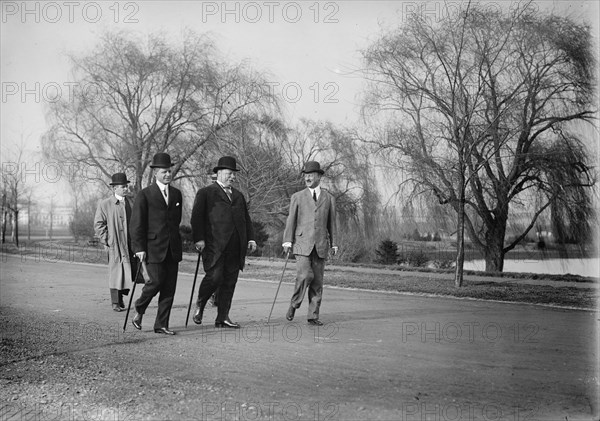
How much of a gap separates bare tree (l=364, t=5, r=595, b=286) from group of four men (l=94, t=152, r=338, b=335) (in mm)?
4200

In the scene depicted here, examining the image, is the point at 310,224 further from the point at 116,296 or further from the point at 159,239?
the point at 116,296

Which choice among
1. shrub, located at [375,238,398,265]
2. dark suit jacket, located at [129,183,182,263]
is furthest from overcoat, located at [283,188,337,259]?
shrub, located at [375,238,398,265]

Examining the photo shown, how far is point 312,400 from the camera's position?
161 inches

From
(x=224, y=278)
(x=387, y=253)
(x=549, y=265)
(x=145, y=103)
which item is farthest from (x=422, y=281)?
(x=145, y=103)

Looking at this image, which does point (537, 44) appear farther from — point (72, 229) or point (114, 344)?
point (72, 229)

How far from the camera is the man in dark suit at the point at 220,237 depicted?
7.22 metres

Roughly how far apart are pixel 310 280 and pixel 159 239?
1921 millimetres

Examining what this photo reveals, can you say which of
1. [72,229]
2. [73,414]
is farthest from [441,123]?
[72,229]

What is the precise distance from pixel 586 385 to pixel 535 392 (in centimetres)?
47

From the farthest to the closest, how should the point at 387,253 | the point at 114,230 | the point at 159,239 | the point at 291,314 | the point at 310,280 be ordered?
the point at 387,253, the point at 114,230, the point at 291,314, the point at 310,280, the point at 159,239

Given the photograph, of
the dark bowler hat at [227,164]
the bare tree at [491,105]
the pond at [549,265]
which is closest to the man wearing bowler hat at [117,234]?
the dark bowler hat at [227,164]

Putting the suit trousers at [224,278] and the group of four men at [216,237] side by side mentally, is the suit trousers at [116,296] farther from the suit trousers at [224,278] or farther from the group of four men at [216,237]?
the suit trousers at [224,278]

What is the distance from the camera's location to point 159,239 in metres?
6.84

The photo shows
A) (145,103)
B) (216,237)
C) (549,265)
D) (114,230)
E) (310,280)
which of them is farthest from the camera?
(145,103)
